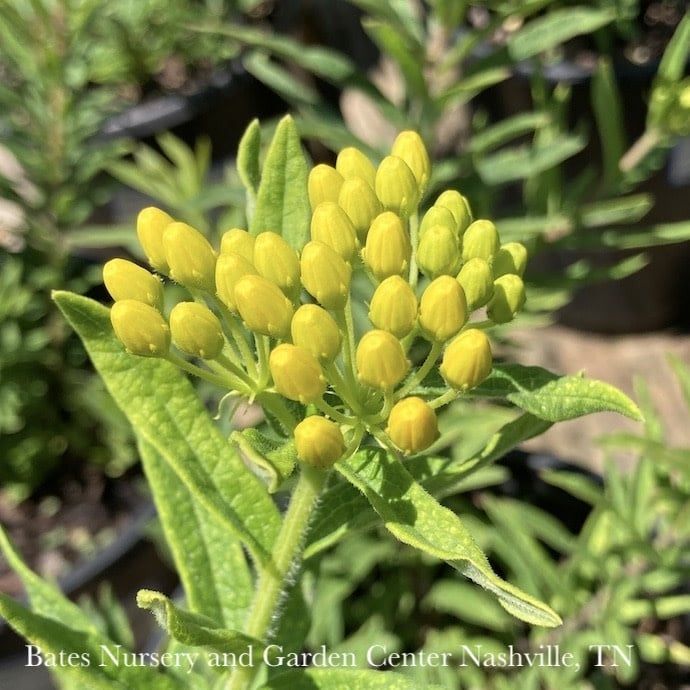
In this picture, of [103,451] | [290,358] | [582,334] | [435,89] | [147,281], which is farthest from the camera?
[582,334]

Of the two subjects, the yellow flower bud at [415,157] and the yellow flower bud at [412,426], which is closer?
the yellow flower bud at [412,426]

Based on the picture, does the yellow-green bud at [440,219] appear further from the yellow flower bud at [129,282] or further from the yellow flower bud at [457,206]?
the yellow flower bud at [129,282]

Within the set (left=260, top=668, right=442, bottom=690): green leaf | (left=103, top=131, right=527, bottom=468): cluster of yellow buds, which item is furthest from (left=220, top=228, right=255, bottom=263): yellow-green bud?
(left=260, top=668, right=442, bottom=690): green leaf

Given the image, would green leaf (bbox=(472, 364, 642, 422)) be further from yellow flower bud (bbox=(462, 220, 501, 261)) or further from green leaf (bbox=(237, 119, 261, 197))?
green leaf (bbox=(237, 119, 261, 197))

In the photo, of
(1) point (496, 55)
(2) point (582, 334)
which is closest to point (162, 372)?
(1) point (496, 55)

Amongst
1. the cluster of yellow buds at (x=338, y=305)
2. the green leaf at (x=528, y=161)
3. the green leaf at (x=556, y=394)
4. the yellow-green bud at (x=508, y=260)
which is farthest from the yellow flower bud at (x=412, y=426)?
the green leaf at (x=528, y=161)

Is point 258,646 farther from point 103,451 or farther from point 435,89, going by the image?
point 103,451
